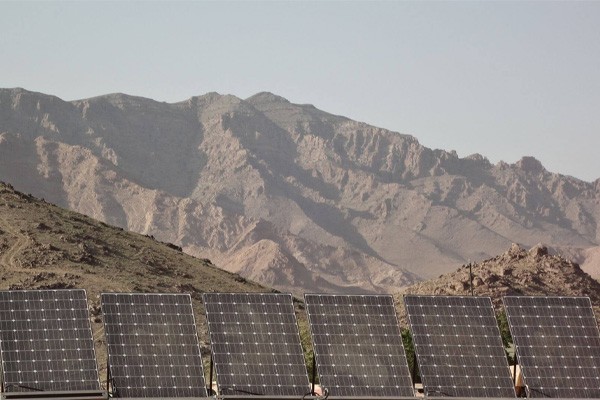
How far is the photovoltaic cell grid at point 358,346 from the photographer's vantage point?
39.0m

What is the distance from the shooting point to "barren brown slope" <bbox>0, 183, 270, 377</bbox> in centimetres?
9919

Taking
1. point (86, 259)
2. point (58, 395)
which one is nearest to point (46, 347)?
point (58, 395)

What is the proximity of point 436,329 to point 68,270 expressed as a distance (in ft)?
212

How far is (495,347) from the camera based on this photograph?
134ft

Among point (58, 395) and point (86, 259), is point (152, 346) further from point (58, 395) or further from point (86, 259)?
point (86, 259)

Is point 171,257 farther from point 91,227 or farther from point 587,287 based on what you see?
point 587,287

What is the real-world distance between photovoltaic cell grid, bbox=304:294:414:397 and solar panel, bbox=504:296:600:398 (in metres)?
3.86

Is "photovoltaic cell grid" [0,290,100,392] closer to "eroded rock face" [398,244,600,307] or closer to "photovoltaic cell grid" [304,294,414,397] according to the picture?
"photovoltaic cell grid" [304,294,414,397]

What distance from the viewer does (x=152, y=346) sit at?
126ft

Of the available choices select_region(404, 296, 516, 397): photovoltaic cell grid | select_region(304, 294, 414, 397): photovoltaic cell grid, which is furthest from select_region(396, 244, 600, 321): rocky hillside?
select_region(304, 294, 414, 397): photovoltaic cell grid

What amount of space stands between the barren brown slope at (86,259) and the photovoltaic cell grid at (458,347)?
51.4 m

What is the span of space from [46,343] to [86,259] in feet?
225

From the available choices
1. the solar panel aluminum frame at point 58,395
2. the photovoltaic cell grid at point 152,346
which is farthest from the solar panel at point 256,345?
the solar panel aluminum frame at point 58,395

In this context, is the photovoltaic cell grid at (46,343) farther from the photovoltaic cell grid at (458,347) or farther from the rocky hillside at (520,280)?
the rocky hillside at (520,280)
